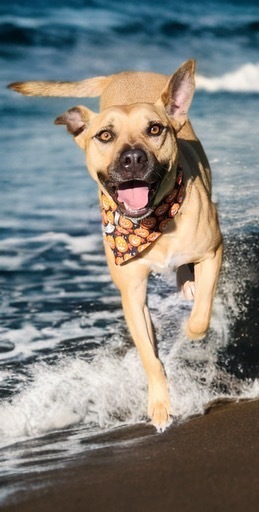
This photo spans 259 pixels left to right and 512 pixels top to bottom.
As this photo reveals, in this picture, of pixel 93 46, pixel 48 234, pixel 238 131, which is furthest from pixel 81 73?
pixel 48 234

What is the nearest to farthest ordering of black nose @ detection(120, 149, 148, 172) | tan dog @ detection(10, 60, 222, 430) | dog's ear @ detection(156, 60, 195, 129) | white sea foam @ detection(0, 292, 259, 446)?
black nose @ detection(120, 149, 148, 172), tan dog @ detection(10, 60, 222, 430), dog's ear @ detection(156, 60, 195, 129), white sea foam @ detection(0, 292, 259, 446)

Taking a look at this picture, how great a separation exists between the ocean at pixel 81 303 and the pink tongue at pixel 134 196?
3.53 feet

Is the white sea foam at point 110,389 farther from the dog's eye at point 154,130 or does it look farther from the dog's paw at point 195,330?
the dog's eye at point 154,130

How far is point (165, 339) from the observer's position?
19.5 feet

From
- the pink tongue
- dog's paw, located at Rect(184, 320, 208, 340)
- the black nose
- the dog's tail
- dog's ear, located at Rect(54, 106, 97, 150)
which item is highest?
the dog's tail

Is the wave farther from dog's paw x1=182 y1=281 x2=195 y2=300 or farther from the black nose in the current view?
the black nose

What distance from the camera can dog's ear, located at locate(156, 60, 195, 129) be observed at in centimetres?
466

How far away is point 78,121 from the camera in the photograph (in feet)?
15.8

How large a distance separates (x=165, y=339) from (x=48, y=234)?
250cm

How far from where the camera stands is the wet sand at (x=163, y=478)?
3357mm

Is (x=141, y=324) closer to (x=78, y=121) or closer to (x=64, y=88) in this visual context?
(x=78, y=121)

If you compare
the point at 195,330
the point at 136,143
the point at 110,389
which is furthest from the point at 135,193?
the point at 110,389

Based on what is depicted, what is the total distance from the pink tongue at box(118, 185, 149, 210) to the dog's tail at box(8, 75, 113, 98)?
1160 mm


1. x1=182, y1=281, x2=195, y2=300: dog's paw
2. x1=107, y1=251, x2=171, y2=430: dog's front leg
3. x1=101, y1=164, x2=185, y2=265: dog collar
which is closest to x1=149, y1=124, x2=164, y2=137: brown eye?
x1=101, y1=164, x2=185, y2=265: dog collar
